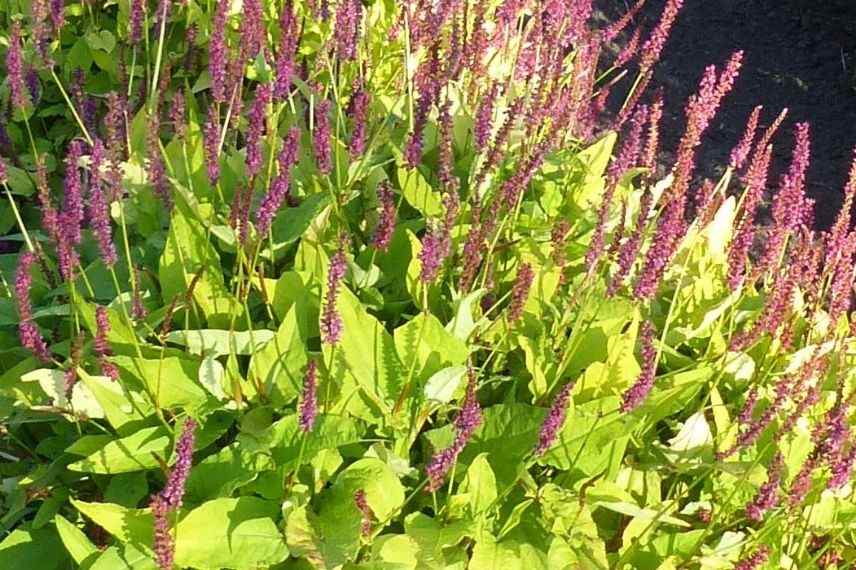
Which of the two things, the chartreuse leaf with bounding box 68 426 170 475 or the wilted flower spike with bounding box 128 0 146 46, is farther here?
the wilted flower spike with bounding box 128 0 146 46

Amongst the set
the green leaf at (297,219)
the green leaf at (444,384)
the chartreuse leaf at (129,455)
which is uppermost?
the green leaf at (297,219)

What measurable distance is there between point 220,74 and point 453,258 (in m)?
0.62

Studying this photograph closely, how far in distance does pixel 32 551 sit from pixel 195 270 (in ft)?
1.99

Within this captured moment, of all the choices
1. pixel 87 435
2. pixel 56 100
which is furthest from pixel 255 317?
pixel 56 100

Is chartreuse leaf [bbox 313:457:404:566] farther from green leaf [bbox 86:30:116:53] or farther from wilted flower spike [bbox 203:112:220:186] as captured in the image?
green leaf [bbox 86:30:116:53]

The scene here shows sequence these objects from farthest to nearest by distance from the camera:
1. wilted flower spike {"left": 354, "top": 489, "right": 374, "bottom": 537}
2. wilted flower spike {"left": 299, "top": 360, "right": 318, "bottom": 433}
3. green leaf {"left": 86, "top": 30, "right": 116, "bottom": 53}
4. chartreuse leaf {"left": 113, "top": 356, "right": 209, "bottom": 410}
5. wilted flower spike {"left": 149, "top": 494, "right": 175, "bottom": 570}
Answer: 1. green leaf {"left": 86, "top": 30, "right": 116, "bottom": 53}
2. chartreuse leaf {"left": 113, "top": 356, "right": 209, "bottom": 410}
3. wilted flower spike {"left": 354, "top": 489, "right": 374, "bottom": 537}
4. wilted flower spike {"left": 299, "top": 360, "right": 318, "bottom": 433}
5. wilted flower spike {"left": 149, "top": 494, "right": 175, "bottom": 570}

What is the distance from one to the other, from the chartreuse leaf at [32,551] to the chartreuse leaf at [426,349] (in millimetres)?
706

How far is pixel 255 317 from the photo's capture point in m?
2.10

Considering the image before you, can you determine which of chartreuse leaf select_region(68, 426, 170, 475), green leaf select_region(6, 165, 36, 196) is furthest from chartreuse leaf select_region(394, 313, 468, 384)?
green leaf select_region(6, 165, 36, 196)

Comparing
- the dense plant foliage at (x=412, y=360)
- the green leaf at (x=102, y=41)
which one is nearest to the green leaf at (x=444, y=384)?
the dense plant foliage at (x=412, y=360)

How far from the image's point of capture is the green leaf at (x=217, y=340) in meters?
1.84

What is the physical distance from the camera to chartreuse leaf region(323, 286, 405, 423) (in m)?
1.80

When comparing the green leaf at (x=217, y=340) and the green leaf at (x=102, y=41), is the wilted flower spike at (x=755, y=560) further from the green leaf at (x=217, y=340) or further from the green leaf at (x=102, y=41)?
the green leaf at (x=102, y=41)

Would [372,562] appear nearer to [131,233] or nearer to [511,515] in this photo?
[511,515]
